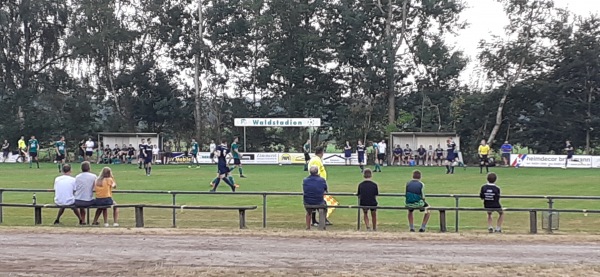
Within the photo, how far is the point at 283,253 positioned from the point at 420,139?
37.1 meters

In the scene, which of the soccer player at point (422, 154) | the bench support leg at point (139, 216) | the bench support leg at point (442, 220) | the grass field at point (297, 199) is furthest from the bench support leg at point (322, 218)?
the soccer player at point (422, 154)

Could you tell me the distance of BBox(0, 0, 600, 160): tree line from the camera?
56000 millimetres

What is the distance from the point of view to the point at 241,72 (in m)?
60.1

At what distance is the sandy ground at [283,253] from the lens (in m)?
10.5

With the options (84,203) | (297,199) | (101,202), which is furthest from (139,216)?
(297,199)

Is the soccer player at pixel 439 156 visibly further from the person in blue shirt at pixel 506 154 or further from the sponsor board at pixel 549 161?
the sponsor board at pixel 549 161

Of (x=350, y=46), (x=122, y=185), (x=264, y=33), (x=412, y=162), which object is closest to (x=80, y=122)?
(x=264, y=33)

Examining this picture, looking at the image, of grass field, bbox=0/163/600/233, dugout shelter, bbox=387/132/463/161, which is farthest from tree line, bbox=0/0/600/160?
grass field, bbox=0/163/600/233

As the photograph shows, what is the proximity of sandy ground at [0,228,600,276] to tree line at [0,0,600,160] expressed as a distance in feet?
135

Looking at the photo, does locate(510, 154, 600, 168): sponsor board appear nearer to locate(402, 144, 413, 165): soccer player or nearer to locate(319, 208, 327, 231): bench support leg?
locate(402, 144, 413, 165): soccer player

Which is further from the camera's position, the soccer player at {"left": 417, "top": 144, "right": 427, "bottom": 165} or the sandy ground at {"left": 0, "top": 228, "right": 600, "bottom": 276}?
the soccer player at {"left": 417, "top": 144, "right": 427, "bottom": 165}

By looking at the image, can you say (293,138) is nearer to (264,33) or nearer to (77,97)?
(264,33)

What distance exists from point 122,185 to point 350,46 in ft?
112

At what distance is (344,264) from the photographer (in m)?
11.1
